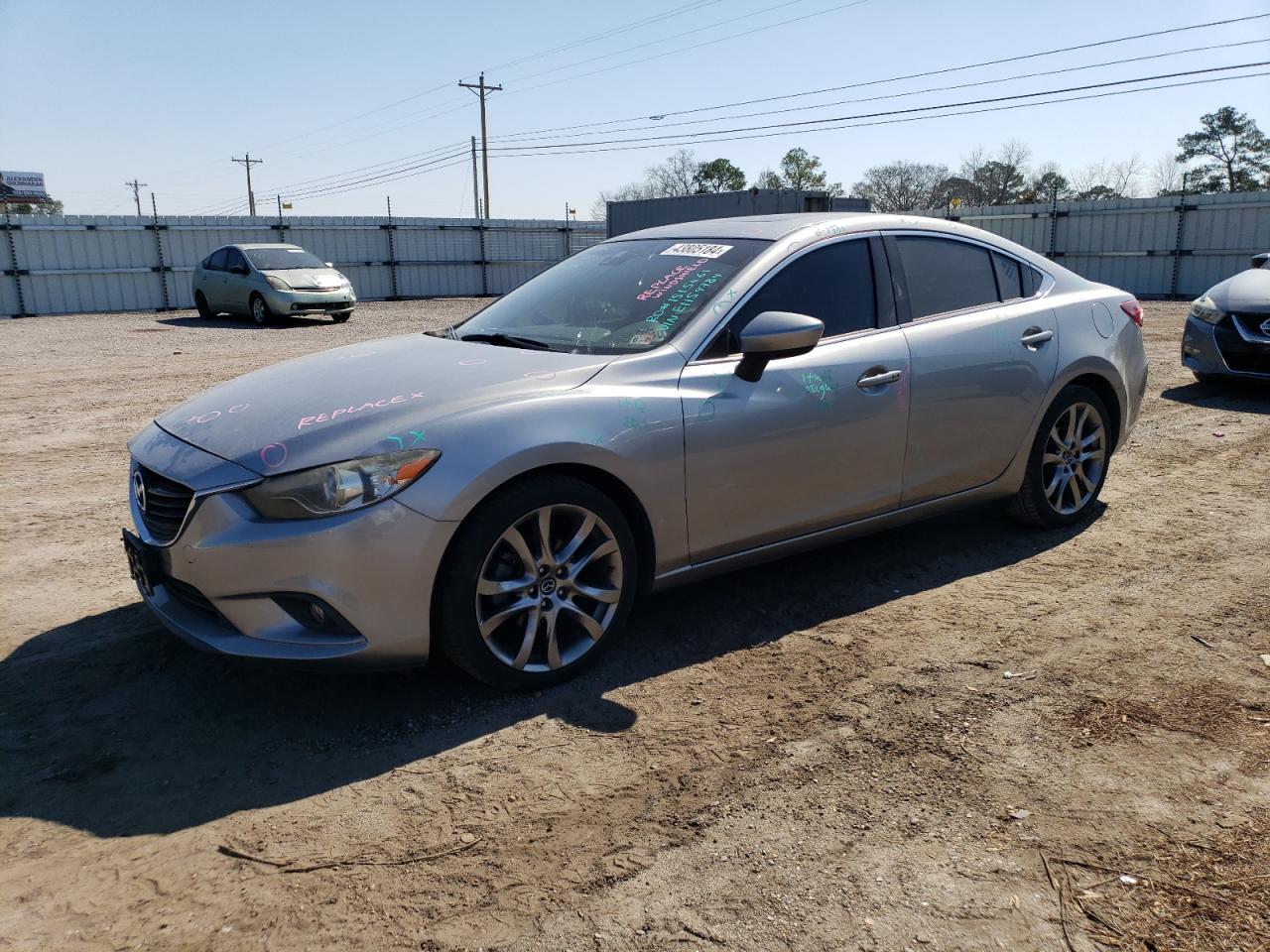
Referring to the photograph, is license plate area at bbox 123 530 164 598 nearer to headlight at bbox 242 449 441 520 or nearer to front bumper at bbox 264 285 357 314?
headlight at bbox 242 449 441 520

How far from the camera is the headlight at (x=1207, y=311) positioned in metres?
9.14

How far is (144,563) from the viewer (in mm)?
3369

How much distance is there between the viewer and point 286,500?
10.1 ft

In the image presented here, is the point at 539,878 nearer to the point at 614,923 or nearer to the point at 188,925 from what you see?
the point at 614,923

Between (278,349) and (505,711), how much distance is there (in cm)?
1171

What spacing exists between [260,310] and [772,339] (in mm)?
16517

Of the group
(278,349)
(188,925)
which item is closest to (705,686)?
(188,925)

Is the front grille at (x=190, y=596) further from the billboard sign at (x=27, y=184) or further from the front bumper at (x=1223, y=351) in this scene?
the billboard sign at (x=27, y=184)

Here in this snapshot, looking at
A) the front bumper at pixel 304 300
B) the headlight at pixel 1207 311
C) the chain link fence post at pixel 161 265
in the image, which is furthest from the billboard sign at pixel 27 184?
the headlight at pixel 1207 311

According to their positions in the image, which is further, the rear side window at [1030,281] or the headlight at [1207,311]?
the headlight at [1207,311]

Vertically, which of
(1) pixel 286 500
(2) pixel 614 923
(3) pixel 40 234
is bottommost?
(2) pixel 614 923

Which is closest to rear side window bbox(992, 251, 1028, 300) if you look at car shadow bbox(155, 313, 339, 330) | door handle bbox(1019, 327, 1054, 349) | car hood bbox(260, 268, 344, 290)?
door handle bbox(1019, 327, 1054, 349)

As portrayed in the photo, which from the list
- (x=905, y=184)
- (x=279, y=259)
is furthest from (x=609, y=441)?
(x=905, y=184)

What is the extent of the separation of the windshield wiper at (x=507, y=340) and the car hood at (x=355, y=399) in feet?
0.30
